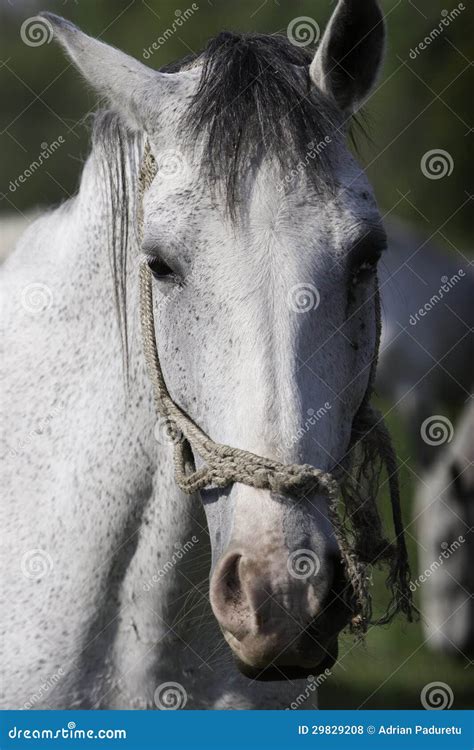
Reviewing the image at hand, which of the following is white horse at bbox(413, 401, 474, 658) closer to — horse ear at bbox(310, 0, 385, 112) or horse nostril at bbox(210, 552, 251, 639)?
horse ear at bbox(310, 0, 385, 112)

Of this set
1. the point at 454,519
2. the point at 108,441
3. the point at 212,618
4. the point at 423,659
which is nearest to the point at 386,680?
the point at 423,659

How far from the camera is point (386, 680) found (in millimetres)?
6145

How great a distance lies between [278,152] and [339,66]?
0.48 m

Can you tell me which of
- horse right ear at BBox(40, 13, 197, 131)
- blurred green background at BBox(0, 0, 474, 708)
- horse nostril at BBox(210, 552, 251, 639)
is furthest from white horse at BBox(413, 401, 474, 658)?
horse right ear at BBox(40, 13, 197, 131)

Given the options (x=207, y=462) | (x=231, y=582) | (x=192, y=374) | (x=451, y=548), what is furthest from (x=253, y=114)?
(x=451, y=548)

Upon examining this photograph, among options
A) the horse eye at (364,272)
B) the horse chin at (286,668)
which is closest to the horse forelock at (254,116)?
the horse eye at (364,272)

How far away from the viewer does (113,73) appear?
2709 mm

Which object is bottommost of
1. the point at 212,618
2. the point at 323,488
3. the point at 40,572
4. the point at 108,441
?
the point at 40,572

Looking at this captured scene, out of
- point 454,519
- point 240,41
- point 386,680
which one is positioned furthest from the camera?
point 454,519

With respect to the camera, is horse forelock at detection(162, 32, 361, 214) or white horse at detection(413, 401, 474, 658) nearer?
horse forelock at detection(162, 32, 361, 214)

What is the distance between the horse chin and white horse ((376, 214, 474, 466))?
6.28m

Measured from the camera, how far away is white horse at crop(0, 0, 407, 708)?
227 centimetres

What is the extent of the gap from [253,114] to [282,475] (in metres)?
1.05

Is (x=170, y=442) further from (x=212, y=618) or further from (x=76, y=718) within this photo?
(x=76, y=718)
